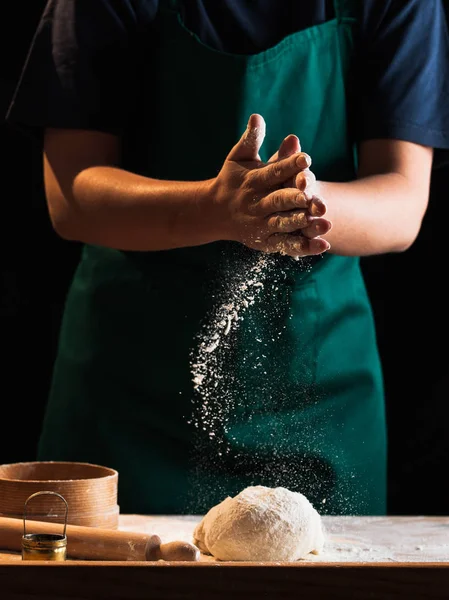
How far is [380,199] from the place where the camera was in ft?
5.17

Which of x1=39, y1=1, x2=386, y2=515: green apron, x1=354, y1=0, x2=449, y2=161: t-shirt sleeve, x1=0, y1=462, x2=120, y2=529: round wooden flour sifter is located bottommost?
x1=0, y1=462, x2=120, y2=529: round wooden flour sifter

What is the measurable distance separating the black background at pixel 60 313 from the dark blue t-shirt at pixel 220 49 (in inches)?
28.0

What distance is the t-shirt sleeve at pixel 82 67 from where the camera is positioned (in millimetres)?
1663

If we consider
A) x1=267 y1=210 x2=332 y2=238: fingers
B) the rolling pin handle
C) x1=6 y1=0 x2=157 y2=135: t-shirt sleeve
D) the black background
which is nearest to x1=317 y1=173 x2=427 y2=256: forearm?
x1=267 y1=210 x2=332 y2=238: fingers

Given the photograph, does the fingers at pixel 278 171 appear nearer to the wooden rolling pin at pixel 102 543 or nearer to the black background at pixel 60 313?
the wooden rolling pin at pixel 102 543

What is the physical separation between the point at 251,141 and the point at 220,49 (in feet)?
1.59

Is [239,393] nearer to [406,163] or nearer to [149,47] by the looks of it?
[406,163]

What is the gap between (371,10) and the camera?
5.61 ft

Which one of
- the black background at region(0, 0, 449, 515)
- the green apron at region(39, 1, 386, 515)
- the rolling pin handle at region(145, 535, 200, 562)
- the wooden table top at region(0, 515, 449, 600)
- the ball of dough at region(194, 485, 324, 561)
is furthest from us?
the black background at region(0, 0, 449, 515)

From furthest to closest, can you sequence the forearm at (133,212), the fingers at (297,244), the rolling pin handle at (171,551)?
the forearm at (133,212), the fingers at (297,244), the rolling pin handle at (171,551)

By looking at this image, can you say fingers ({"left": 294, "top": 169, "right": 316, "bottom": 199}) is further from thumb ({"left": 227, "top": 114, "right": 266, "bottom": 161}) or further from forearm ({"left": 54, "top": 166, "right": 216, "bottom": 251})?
forearm ({"left": 54, "top": 166, "right": 216, "bottom": 251})

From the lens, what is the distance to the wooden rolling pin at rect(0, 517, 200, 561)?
1.04 metres
